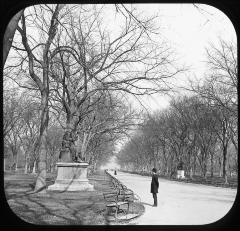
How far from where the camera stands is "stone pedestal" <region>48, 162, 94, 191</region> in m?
16.2

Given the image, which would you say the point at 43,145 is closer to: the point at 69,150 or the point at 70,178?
the point at 70,178

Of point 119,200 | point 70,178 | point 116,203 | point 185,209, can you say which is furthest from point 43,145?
point 185,209

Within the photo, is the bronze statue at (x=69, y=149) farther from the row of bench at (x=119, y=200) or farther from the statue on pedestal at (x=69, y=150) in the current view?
the row of bench at (x=119, y=200)

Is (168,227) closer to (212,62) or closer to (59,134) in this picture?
(212,62)

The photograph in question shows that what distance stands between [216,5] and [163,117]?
36696mm

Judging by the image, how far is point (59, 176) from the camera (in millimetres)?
16391

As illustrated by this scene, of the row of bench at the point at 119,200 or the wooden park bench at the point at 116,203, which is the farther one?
the row of bench at the point at 119,200

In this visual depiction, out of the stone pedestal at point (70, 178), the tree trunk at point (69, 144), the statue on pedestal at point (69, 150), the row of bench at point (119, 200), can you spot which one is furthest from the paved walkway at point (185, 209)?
the tree trunk at point (69, 144)

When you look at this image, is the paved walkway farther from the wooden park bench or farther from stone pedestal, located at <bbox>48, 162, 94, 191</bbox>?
stone pedestal, located at <bbox>48, 162, 94, 191</bbox>

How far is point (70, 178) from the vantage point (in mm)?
16453

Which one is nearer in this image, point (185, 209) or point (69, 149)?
point (185, 209)

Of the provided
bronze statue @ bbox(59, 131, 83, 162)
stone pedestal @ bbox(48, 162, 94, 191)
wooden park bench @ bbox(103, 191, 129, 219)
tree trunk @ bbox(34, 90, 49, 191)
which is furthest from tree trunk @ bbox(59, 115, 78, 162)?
wooden park bench @ bbox(103, 191, 129, 219)

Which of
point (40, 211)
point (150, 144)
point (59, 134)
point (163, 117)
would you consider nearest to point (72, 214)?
point (40, 211)

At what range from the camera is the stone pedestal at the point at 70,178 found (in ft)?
53.2
